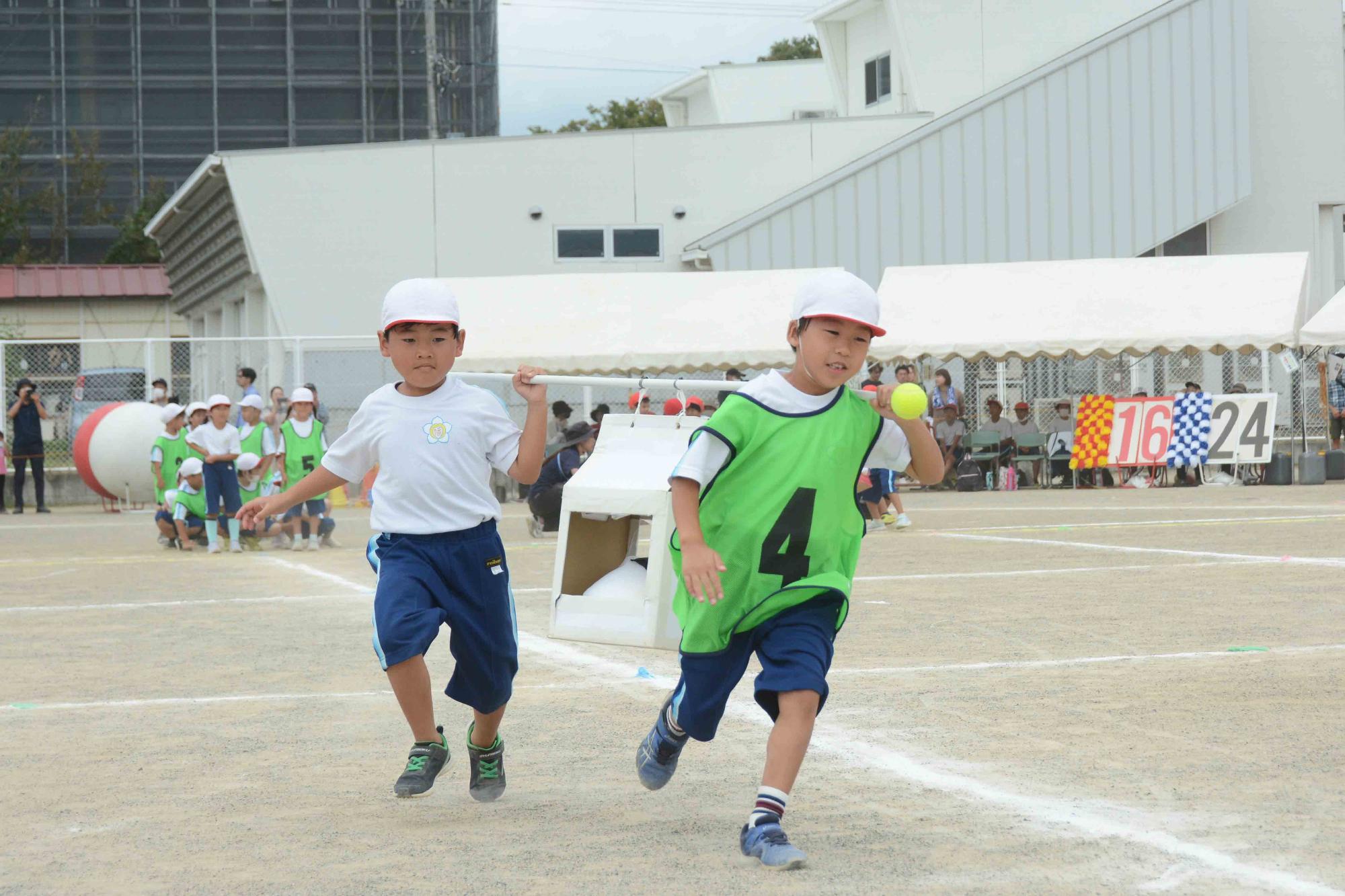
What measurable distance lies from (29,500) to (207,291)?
11862 mm

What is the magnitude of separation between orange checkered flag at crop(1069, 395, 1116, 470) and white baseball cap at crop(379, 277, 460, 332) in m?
21.1

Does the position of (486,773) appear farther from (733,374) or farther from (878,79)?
(878,79)

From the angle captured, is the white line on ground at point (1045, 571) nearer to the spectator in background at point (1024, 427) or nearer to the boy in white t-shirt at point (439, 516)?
the boy in white t-shirt at point (439, 516)

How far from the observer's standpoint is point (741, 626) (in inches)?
186

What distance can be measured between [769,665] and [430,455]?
1.31 meters

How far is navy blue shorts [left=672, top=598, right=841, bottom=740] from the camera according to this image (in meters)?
4.59

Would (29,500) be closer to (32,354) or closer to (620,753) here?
(32,354)

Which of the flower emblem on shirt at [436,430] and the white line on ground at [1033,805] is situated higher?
the flower emblem on shirt at [436,430]

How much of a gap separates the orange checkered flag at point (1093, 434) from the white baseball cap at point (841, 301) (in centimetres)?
2128

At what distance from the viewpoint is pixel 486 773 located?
5352mm

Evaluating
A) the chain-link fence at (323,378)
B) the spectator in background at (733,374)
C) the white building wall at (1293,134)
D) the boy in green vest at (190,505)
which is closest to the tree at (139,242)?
the chain-link fence at (323,378)

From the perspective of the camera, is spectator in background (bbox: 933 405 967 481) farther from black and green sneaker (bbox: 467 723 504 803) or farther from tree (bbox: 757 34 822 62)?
tree (bbox: 757 34 822 62)

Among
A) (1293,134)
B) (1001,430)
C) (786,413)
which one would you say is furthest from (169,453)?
(1293,134)

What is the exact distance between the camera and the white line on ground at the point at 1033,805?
13.7 ft
